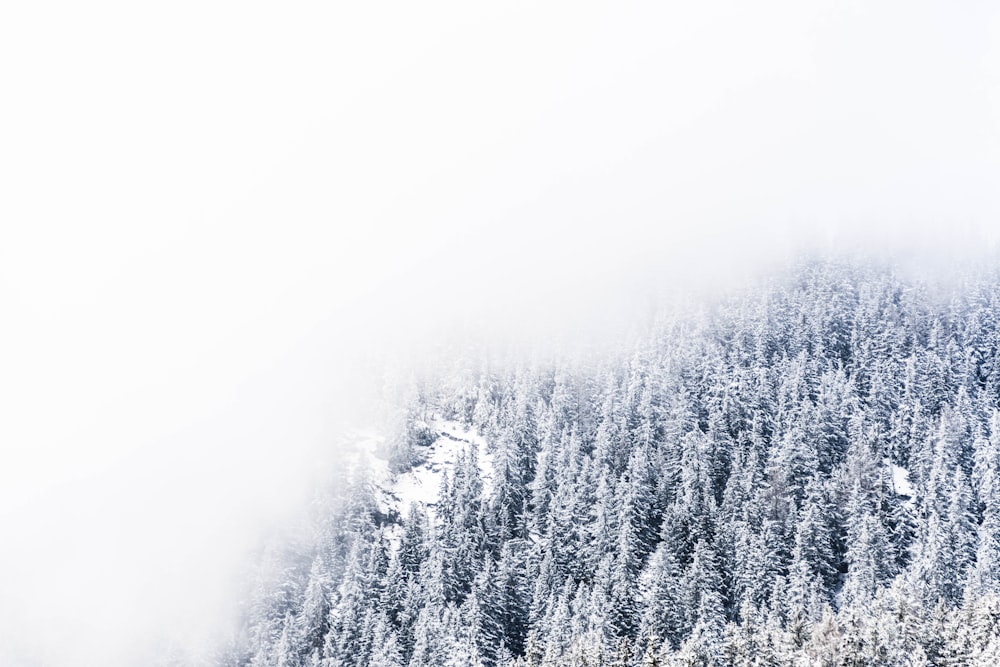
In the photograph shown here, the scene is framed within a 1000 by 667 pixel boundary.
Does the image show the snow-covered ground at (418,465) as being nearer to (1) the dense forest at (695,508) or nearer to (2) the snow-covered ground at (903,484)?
(1) the dense forest at (695,508)

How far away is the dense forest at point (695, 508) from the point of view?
94.8m

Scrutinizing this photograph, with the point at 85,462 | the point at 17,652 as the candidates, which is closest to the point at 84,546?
the point at 17,652

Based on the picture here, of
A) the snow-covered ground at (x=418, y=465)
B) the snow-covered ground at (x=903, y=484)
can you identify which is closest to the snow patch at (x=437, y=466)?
the snow-covered ground at (x=418, y=465)

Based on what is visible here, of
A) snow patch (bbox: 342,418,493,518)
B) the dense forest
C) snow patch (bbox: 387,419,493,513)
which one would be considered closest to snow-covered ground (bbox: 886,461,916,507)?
the dense forest

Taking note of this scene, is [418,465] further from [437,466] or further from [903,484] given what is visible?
[903,484]

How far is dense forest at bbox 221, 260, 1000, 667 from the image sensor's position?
94750 millimetres

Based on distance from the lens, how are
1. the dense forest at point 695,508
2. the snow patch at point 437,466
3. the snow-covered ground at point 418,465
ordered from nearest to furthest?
the dense forest at point 695,508, the snow-covered ground at point 418,465, the snow patch at point 437,466

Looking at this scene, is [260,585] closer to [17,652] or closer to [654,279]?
[17,652]

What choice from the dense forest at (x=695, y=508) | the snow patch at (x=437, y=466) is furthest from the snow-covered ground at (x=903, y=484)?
the snow patch at (x=437, y=466)

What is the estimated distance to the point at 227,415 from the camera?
6732 inches

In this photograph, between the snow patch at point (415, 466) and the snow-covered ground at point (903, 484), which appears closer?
the snow-covered ground at point (903, 484)

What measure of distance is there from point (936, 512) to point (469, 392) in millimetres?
76943

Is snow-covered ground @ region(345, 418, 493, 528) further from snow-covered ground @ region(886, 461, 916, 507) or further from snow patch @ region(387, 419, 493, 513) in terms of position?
snow-covered ground @ region(886, 461, 916, 507)

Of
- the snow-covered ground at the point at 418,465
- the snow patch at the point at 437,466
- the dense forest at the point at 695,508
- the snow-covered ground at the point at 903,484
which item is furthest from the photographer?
the snow patch at the point at 437,466
